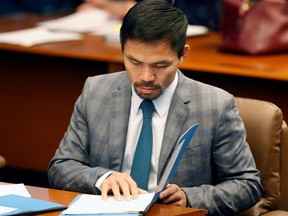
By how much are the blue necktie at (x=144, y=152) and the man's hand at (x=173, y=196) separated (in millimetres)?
208

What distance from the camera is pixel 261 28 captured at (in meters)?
4.95

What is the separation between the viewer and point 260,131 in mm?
3369

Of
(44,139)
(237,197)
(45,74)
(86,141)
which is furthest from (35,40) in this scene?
(237,197)

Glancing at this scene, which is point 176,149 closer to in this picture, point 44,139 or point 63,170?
point 63,170

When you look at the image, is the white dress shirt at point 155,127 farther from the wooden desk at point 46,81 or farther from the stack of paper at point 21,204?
the wooden desk at point 46,81

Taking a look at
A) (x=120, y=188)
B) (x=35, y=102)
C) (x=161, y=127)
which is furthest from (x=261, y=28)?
(x=120, y=188)

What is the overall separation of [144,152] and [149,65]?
0.35 metres

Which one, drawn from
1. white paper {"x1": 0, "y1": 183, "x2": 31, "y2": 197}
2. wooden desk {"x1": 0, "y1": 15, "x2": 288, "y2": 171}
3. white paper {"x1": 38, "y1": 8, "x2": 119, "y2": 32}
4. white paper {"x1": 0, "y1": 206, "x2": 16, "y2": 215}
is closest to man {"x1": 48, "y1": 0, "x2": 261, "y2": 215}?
white paper {"x1": 0, "y1": 183, "x2": 31, "y2": 197}

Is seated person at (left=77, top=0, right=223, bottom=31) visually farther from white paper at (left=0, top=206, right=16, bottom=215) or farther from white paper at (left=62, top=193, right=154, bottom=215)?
white paper at (left=0, top=206, right=16, bottom=215)

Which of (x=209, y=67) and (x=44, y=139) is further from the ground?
(x=209, y=67)

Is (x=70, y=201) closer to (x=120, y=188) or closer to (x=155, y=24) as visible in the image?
(x=120, y=188)

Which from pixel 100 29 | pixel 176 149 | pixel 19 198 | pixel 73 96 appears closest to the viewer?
pixel 176 149

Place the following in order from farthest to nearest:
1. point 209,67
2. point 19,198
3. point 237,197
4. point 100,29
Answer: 1. point 100,29
2. point 209,67
3. point 237,197
4. point 19,198

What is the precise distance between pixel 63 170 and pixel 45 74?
2.13 m
